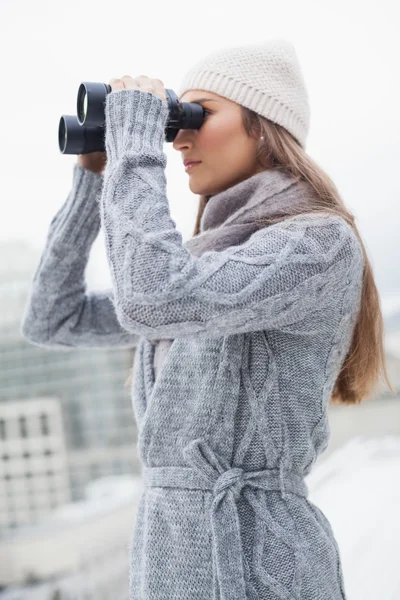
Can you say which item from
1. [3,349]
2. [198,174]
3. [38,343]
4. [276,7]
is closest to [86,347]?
[38,343]

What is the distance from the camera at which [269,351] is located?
2.19 ft

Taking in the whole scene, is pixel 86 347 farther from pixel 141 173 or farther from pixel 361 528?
pixel 361 528

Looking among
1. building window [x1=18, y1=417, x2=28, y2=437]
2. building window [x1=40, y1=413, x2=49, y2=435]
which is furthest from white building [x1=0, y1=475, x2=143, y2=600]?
building window [x1=18, y1=417, x2=28, y2=437]

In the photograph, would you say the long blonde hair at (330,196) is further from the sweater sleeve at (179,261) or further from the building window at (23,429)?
the building window at (23,429)

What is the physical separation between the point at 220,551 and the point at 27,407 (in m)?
9.71

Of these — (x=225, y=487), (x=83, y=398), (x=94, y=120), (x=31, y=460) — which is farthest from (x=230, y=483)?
(x=83, y=398)

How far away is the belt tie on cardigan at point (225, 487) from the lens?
1.96ft

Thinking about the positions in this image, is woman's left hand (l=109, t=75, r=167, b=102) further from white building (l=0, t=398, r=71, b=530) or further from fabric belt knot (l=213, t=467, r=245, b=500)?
white building (l=0, t=398, r=71, b=530)

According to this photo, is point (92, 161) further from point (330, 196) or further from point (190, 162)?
point (330, 196)

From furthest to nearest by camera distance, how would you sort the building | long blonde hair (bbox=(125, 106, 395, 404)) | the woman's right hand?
the building < the woman's right hand < long blonde hair (bbox=(125, 106, 395, 404))

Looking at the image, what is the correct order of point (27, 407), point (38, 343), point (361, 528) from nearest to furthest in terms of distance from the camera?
point (38, 343) → point (361, 528) → point (27, 407)

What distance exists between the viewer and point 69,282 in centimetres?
94

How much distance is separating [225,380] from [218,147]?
0.33 m

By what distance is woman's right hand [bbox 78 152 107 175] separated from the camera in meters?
0.91
